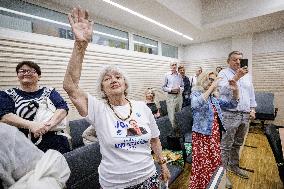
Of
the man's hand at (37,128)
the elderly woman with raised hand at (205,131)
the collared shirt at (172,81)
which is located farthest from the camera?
the collared shirt at (172,81)

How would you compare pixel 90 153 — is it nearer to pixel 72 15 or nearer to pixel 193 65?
pixel 72 15

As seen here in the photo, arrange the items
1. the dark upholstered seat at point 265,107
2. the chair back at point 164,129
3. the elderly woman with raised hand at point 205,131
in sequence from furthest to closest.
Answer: the dark upholstered seat at point 265,107, the chair back at point 164,129, the elderly woman with raised hand at point 205,131

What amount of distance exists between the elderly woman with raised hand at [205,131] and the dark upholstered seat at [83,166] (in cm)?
133

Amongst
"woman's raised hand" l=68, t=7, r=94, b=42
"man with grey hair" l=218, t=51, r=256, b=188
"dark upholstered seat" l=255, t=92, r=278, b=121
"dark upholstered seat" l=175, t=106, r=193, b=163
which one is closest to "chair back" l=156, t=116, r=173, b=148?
"dark upholstered seat" l=175, t=106, r=193, b=163

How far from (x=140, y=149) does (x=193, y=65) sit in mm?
8968

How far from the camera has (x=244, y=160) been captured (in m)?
4.75

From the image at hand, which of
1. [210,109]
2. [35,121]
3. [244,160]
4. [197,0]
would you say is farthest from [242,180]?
[197,0]

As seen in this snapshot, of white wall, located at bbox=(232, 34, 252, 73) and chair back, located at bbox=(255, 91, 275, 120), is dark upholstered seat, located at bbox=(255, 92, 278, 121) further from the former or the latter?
white wall, located at bbox=(232, 34, 252, 73)

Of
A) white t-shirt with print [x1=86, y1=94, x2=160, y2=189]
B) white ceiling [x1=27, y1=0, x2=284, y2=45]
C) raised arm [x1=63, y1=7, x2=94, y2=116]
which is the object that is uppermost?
white ceiling [x1=27, y1=0, x2=284, y2=45]

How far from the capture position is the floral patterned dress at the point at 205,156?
2.98 meters

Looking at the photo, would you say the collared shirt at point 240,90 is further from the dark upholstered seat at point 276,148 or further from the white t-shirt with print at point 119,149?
the white t-shirt with print at point 119,149

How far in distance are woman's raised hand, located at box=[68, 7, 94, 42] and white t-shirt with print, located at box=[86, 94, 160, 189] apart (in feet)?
1.29

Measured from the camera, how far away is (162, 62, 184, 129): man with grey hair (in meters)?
6.50

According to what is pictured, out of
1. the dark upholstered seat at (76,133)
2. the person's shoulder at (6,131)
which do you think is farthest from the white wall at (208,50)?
the person's shoulder at (6,131)
